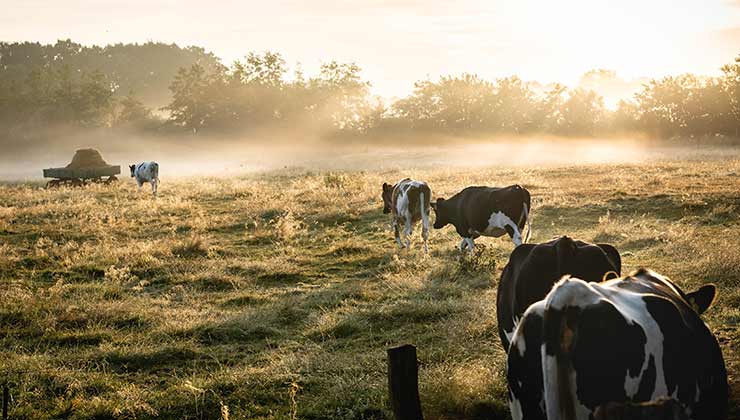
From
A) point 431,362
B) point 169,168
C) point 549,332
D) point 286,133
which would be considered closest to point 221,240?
point 431,362

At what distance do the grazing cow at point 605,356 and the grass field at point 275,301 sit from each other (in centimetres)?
221

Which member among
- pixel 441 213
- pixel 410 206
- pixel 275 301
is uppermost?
pixel 410 206

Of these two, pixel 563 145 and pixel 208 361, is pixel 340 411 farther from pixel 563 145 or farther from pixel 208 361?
pixel 563 145

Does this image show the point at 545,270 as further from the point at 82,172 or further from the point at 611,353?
the point at 82,172

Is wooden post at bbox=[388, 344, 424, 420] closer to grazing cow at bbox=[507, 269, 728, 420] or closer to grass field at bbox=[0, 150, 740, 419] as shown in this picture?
grazing cow at bbox=[507, 269, 728, 420]

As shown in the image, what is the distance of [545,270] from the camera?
6320 millimetres

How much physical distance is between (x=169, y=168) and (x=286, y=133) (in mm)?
23781

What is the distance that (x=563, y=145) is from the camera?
61.5 meters

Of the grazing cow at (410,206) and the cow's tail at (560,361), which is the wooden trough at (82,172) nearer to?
the grazing cow at (410,206)

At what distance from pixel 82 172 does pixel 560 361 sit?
35.5m

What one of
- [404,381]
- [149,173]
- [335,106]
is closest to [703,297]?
[404,381]

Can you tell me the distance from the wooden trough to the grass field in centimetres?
1504

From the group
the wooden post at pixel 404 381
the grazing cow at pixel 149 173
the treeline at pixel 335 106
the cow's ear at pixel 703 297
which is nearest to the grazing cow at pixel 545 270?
the cow's ear at pixel 703 297

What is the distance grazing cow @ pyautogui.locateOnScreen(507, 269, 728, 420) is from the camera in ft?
12.2
